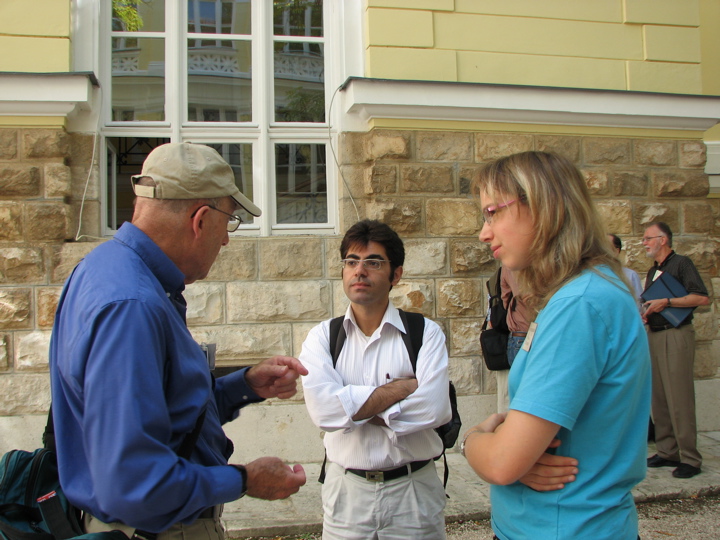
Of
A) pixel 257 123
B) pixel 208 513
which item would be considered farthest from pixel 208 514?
pixel 257 123

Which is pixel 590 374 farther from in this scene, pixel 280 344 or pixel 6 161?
pixel 6 161

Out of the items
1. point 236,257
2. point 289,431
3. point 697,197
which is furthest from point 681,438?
point 236,257

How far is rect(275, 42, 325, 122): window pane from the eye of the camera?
5.91 meters

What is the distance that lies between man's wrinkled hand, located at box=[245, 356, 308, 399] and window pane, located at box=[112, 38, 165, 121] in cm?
410

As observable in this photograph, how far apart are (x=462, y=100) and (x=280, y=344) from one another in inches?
107

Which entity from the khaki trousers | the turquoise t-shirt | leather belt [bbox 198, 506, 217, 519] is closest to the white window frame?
the khaki trousers

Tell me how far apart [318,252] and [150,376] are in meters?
4.00

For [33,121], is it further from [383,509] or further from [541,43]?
[541,43]

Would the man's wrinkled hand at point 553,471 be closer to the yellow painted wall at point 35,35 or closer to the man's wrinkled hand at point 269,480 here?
the man's wrinkled hand at point 269,480

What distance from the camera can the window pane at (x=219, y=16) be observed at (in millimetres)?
5828

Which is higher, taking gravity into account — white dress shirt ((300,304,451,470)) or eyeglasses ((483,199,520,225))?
eyeglasses ((483,199,520,225))

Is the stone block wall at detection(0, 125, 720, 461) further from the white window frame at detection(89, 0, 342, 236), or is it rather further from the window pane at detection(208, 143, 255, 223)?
the window pane at detection(208, 143, 255, 223)

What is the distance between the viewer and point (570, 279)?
1592mm

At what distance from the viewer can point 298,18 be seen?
5984 millimetres
